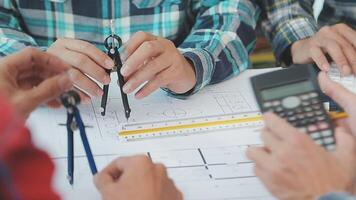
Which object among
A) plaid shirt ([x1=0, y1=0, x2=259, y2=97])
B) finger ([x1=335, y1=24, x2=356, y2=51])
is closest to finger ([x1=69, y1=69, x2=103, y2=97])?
plaid shirt ([x1=0, y1=0, x2=259, y2=97])

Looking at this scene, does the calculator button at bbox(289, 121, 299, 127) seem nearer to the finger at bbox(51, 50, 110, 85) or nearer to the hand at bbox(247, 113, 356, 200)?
the hand at bbox(247, 113, 356, 200)

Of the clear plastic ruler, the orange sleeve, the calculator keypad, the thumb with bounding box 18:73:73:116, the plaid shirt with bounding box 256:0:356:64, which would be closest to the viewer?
the orange sleeve

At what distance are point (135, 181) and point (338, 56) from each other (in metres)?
0.60

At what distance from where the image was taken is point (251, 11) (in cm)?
130

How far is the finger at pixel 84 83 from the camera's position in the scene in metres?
0.96

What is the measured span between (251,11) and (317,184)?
72 centimetres

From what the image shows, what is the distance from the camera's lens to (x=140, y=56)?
3.14 feet

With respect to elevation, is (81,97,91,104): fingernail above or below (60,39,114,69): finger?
below

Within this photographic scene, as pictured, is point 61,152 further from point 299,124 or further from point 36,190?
point 36,190

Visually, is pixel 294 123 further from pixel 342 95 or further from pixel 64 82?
pixel 64 82

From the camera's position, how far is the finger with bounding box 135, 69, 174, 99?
3.30 ft

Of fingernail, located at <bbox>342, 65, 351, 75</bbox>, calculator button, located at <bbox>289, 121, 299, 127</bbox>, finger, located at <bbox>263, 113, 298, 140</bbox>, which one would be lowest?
fingernail, located at <bbox>342, 65, 351, 75</bbox>

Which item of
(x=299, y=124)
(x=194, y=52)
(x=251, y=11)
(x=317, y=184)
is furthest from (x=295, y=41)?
(x=317, y=184)

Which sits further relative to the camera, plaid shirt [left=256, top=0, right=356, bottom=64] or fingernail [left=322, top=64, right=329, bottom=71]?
plaid shirt [left=256, top=0, right=356, bottom=64]
